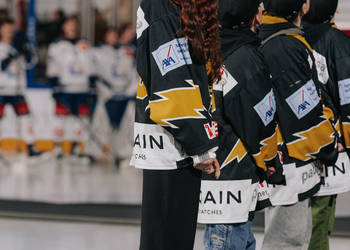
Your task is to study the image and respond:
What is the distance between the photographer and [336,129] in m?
4.07

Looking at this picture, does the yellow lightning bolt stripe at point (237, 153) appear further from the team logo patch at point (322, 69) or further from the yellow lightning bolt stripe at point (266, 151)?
the team logo patch at point (322, 69)

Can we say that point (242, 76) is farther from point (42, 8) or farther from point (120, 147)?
point (42, 8)

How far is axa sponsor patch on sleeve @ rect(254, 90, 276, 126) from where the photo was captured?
10.9ft

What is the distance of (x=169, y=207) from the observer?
2867 mm

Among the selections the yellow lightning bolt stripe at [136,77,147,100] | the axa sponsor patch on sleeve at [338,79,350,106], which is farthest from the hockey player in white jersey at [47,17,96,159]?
the yellow lightning bolt stripe at [136,77,147,100]

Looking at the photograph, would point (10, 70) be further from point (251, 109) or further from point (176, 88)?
point (176, 88)

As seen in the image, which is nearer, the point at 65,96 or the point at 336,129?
the point at 336,129

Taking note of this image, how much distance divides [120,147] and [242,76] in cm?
679

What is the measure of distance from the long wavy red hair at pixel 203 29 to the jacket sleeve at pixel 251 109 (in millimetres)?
324

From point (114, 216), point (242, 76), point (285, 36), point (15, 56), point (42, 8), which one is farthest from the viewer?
point (42, 8)

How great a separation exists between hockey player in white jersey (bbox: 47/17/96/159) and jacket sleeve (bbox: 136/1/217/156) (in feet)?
23.4

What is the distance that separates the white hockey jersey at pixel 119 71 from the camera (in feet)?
32.1

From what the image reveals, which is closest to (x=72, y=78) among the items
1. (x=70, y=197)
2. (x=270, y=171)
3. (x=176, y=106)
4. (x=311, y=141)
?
(x=70, y=197)

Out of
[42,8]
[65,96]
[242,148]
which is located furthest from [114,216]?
[42,8]
